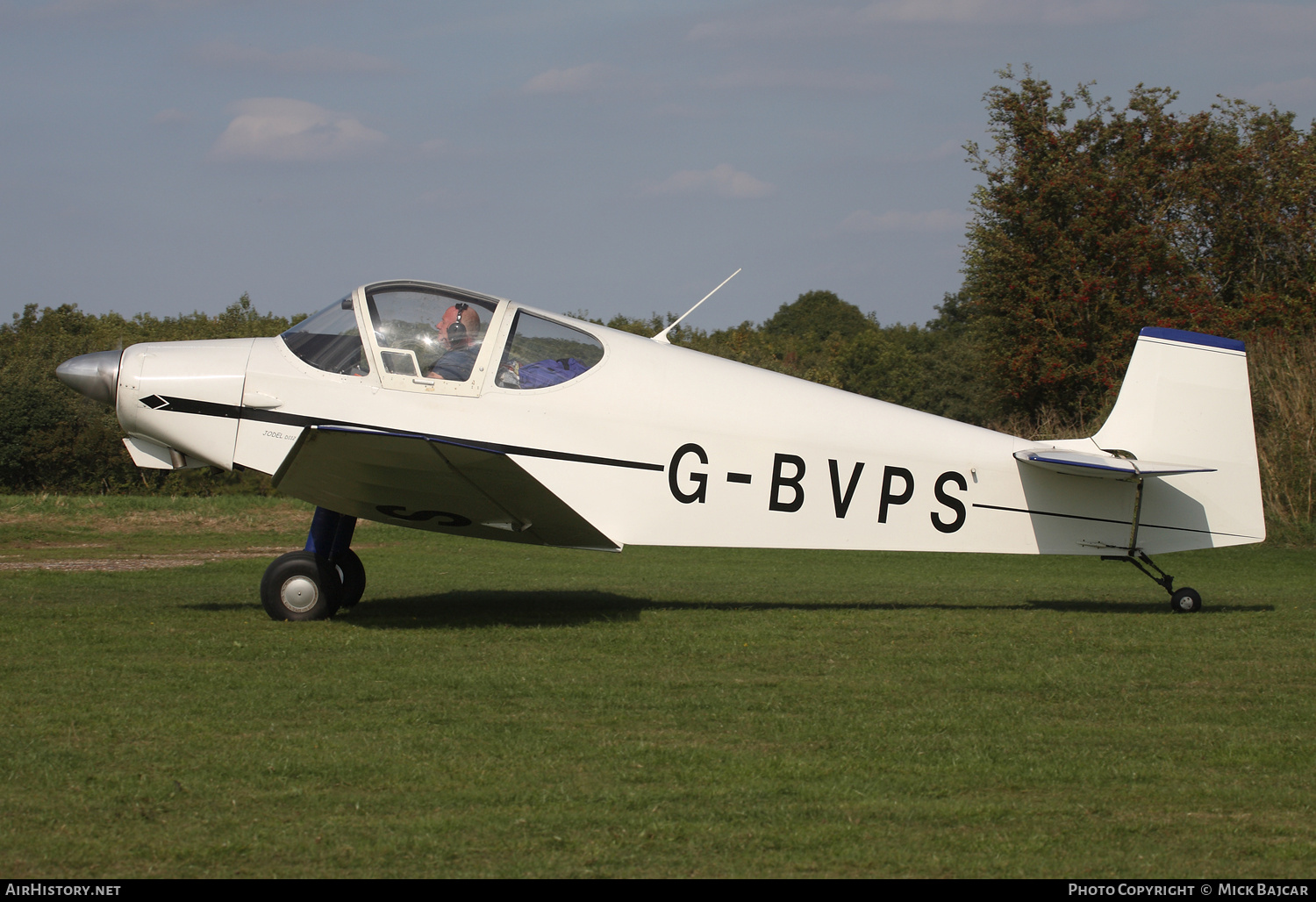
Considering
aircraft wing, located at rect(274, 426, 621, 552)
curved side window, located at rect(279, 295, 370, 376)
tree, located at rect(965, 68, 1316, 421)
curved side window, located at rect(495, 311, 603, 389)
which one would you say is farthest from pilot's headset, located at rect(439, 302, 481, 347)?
tree, located at rect(965, 68, 1316, 421)

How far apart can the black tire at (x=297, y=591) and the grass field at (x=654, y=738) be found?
27cm

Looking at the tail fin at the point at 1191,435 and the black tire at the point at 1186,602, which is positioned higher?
the tail fin at the point at 1191,435

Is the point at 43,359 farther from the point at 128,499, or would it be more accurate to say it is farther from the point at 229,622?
the point at 229,622

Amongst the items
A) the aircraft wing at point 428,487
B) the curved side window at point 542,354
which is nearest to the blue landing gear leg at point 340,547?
the aircraft wing at point 428,487

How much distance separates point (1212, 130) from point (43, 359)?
3877 centimetres

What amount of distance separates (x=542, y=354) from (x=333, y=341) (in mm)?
1559

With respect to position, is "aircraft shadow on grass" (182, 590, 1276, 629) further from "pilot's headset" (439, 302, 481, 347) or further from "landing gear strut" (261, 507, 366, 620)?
"pilot's headset" (439, 302, 481, 347)

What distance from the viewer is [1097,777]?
172 inches

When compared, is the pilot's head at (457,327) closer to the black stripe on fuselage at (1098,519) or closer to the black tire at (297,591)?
the black tire at (297,591)

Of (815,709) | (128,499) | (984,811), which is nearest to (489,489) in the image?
(815,709)

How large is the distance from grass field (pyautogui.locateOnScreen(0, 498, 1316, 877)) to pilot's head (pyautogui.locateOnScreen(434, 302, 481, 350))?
7.09 ft

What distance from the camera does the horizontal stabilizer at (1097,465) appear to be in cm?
817

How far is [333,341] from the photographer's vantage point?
25.7 feet

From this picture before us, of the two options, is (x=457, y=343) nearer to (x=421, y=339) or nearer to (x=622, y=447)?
(x=421, y=339)
